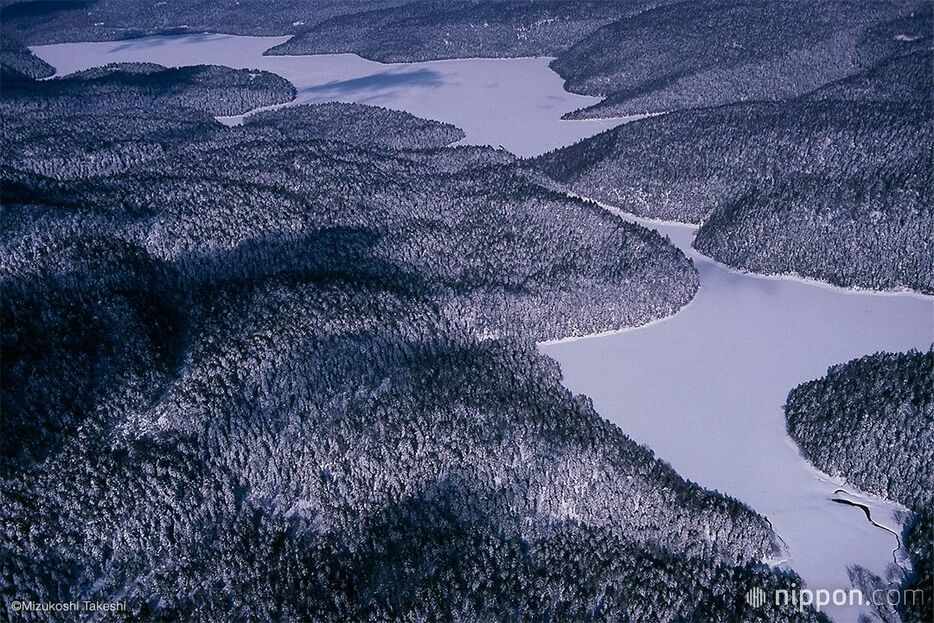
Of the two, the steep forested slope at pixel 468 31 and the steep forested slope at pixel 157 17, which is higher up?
the steep forested slope at pixel 157 17

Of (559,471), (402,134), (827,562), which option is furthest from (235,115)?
(827,562)

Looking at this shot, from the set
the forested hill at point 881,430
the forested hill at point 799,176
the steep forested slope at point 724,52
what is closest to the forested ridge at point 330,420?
the forested hill at point 881,430

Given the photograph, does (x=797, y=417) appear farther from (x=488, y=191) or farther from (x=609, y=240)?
(x=488, y=191)

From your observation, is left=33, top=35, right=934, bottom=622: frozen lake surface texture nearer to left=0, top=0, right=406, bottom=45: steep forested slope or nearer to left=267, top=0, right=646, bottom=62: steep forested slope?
left=267, top=0, right=646, bottom=62: steep forested slope

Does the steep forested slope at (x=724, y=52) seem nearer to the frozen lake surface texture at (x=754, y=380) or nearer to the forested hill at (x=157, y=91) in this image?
the frozen lake surface texture at (x=754, y=380)

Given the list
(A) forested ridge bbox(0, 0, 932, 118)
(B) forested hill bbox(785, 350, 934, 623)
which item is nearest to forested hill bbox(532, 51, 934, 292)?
(B) forested hill bbox(785, 350, 934, 623)

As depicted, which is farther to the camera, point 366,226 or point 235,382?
point 366,226

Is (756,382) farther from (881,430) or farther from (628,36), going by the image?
(628,36)
